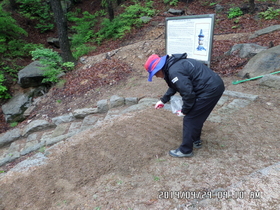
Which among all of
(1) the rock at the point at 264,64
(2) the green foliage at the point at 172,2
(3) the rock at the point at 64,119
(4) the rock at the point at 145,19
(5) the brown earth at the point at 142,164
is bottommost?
(3) the rock at the point at 64,119

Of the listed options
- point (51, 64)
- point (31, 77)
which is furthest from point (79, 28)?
point (31, 77)

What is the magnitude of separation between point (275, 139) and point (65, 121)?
5094 millimetres

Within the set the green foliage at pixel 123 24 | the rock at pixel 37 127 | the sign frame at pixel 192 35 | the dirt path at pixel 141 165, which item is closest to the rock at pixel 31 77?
the rock at pixel 37 127

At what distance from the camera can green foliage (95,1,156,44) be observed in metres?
12.3

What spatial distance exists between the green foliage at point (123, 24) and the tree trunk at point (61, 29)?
3451mm

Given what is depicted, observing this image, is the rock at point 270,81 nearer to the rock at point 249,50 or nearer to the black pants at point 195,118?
the rock at point 249,50

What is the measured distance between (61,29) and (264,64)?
8032mm

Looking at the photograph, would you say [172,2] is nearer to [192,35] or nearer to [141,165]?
[192,35]

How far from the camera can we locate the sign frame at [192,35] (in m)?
5.47

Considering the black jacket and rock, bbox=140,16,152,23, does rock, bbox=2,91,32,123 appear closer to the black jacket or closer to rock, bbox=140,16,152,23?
the black jacket

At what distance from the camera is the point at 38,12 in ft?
52.8

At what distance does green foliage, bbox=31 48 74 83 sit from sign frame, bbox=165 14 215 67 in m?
4.89

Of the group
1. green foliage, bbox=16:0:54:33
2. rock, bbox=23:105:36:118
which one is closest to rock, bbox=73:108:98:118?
rock, bbox=23:105:36:118

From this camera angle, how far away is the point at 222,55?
772 centimetres
